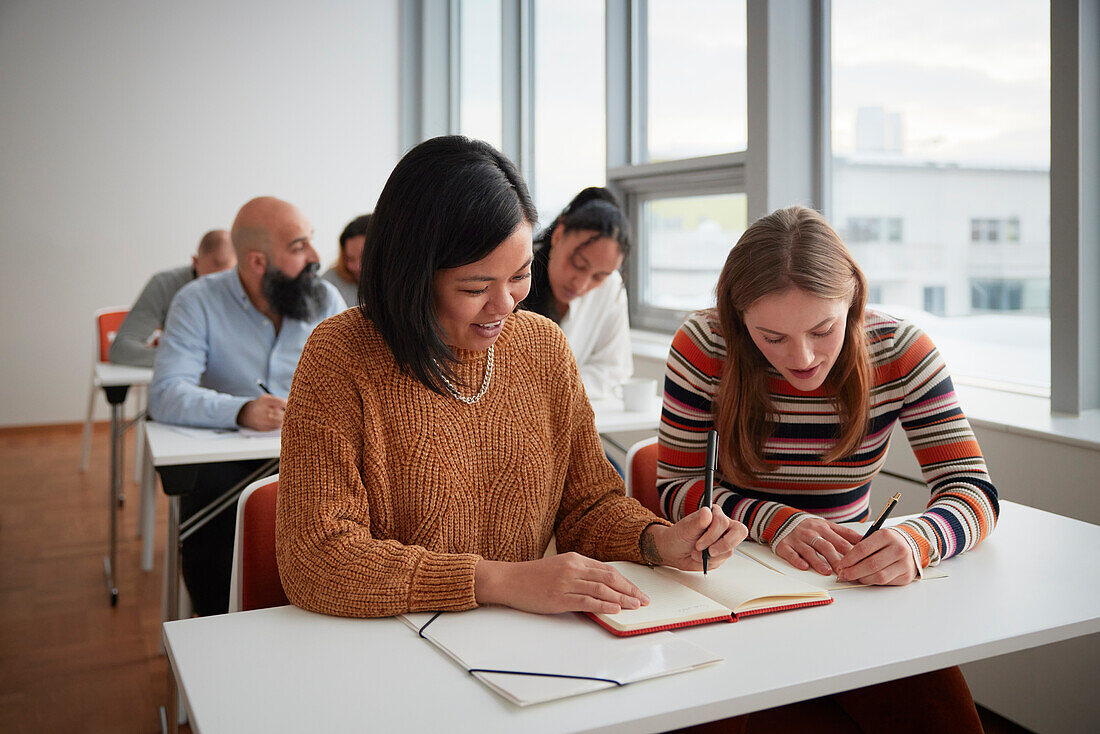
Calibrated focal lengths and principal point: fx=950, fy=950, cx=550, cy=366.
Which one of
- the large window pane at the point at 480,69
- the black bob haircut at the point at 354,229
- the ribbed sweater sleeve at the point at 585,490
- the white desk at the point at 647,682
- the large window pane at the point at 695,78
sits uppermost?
the large window pane at the point at 480,69

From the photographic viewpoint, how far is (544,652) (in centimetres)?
107

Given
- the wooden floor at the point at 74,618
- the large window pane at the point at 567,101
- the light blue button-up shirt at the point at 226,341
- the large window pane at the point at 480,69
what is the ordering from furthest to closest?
the large window pane at the point at 480,69
the large window pane at the point at 567,101
the light blue button-up shirt at the point at 226,341
the wooden floor at the point at 74,618

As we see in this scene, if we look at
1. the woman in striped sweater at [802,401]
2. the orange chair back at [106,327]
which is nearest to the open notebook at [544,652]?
the woman in striped sweater at [802,401]

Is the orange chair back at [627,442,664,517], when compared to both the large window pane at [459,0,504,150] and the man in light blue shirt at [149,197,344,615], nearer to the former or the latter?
the man in light blue shirt at [149,197,344,615]

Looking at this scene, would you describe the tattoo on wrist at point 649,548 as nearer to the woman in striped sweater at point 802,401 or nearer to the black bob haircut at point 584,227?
the woman in striped sweater at point 802,401

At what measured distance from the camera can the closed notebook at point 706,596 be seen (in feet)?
3.75

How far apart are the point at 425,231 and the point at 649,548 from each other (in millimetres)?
543

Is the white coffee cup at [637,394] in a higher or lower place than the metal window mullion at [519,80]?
lower

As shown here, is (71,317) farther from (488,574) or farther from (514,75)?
(488,574)

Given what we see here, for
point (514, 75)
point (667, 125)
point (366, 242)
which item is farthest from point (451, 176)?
point (514, 75)

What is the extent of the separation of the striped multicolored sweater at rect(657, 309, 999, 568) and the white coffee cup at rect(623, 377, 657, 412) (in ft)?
3.33

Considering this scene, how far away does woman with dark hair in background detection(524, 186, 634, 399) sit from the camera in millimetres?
2705

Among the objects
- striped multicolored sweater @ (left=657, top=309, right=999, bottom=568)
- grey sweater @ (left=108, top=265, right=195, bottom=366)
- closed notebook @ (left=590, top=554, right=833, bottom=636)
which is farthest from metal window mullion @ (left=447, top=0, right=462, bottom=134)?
closed notebook @ (left=590, top=554, right=833, bottom=636)

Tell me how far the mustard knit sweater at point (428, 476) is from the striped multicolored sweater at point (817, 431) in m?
0.18
